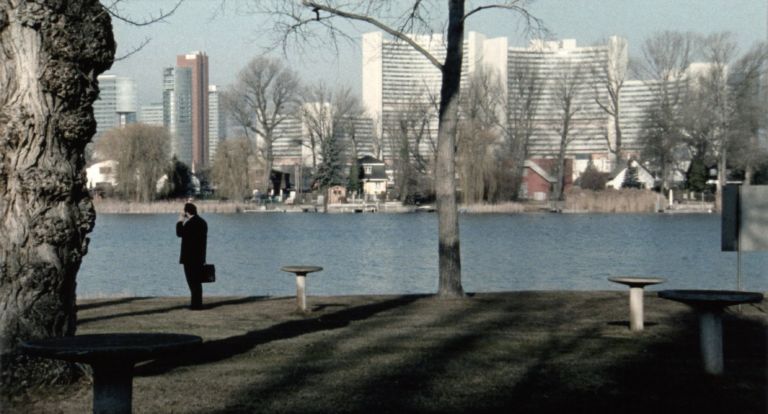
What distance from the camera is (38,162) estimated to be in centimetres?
886

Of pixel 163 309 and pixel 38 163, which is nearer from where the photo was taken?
pixel 38 163

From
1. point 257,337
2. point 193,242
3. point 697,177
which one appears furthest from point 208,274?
point 697,177

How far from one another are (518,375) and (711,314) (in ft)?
6.33

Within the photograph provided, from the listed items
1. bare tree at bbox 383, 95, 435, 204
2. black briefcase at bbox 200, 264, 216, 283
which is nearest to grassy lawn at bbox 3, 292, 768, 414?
black briefcase at bbox 200, 264, 216, 283

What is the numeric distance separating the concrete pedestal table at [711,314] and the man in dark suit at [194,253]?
26.4 feet

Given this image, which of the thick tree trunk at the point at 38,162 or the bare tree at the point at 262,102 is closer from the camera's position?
the thick tree trunk at the point at 38,162

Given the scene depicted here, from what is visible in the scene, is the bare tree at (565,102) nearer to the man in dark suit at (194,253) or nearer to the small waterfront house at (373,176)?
the small waterfront house at (373,176)

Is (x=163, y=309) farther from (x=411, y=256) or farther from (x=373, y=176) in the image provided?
(x=373, y=176)

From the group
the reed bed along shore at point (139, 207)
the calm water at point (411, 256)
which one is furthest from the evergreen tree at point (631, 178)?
the reed bed along shore at point (139, 207)

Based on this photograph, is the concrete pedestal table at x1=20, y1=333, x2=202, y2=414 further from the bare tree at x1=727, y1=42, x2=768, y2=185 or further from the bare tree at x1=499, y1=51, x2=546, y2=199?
the bare tree at x1=499, y1=51, x2=546, y2=199

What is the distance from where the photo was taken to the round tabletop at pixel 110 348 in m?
6.17

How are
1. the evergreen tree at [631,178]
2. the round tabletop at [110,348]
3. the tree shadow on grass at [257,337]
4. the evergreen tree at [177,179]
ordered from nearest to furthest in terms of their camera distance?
the round tabletop at [110,348]
the tree shadow on grass at [257,337]
the evergreen tree at [177,179]
the evergreen tree at [631,178]

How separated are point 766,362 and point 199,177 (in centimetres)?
11783

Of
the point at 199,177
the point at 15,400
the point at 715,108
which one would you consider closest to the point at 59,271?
the point at 15,400
